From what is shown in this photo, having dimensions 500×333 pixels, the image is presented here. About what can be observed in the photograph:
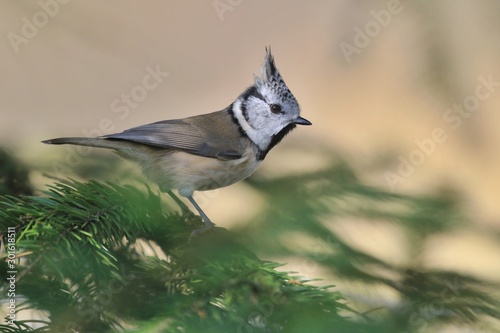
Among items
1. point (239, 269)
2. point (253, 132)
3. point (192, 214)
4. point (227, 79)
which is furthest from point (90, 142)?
point (227, 79)

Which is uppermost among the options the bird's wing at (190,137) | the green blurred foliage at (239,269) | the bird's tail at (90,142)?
the bird's tail at (90,142)

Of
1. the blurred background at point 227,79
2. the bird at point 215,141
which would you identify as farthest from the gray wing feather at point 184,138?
the blurred background at point 227,79

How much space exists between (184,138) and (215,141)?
0.37 ft

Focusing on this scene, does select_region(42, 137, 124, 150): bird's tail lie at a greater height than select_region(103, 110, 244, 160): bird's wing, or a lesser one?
greater

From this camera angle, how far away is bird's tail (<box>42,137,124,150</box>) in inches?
63.2

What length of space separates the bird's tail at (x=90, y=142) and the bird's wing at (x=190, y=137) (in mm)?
73

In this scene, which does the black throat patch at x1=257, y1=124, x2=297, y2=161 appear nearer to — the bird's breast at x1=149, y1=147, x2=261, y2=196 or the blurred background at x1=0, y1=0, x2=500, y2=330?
the bird's breast at x1=149, y1=147, x2=261, y2=196

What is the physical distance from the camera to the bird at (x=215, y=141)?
2107mm

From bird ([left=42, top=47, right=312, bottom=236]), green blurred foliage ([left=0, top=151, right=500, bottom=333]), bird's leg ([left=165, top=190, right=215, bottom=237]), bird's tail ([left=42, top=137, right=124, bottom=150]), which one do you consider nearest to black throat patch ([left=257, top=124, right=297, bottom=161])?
bird ([left=42, top=47, right=312, bottom=236])

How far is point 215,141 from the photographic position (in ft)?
7.30

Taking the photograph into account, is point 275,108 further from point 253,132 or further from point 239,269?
point 239,269

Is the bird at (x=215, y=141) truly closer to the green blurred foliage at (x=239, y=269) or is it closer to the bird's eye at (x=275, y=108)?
the bird's eye at (x=275, y=108)

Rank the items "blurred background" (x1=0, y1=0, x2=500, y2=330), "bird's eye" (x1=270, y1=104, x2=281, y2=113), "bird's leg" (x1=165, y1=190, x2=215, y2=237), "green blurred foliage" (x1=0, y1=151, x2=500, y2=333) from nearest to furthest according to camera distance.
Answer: "green blurred foliage" (x1=0, y1=151, x2=500, y2=333)
"bird's leg" (x1=165, y1=190, x2=215, y2=237)
"bird's eye" (x1=270, y1=104, x2=281, y2=113)
"blurred background" (x1=0, y1=0, x2=500, y2=330)

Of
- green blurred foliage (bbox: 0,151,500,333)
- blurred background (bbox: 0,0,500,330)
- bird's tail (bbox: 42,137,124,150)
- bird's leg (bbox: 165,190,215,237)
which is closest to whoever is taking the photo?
green blurred foliage (bbox: 0,151,500,333)
